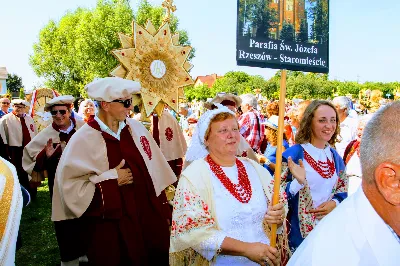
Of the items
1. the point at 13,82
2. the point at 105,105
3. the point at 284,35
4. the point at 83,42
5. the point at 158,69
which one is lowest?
the point at 105,105

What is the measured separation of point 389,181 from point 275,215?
1428 millimetres

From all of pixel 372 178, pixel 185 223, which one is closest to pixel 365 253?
pixel 372 178

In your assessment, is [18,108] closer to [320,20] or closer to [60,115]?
[60,115]

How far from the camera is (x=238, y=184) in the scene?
2.63 meters

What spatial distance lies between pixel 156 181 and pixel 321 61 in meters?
2.05

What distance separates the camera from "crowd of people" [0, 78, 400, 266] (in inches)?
44.7

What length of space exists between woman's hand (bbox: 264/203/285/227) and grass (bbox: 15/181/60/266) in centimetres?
377

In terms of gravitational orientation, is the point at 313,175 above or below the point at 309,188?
above

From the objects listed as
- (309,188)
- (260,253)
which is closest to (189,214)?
(260,253)

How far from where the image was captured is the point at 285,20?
8.02ft

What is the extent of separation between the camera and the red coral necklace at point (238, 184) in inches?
102

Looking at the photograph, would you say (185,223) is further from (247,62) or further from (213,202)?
(247,62)

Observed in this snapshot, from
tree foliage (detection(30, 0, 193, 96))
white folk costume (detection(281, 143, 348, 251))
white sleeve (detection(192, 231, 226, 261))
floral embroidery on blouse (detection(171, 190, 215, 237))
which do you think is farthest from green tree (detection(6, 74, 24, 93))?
white sleeve (detection(192, 231, 226, 261))

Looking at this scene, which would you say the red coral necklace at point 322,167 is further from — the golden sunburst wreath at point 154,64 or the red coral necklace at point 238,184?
the golden sunburst wreath at point 154,64
